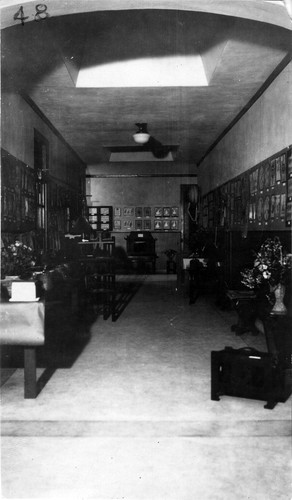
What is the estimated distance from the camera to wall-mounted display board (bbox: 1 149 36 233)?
5.96 metres

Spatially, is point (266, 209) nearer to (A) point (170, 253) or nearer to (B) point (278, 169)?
(B) point (278, 169)

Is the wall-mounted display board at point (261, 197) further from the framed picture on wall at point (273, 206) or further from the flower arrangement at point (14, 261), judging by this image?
the flower arrangement at point (14, 261)

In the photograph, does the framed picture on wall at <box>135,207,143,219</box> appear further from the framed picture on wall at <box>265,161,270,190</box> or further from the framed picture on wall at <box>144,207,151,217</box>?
the framed picture on wall at <box>265,161,270,190</box>

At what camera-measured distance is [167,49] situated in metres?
6.48

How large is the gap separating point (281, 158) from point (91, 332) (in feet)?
11.3

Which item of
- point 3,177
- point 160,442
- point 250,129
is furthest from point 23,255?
point 250,129

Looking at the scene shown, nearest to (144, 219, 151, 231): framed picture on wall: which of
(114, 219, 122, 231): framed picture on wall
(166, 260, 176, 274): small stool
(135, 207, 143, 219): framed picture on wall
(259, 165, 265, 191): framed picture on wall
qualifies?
(135, 207, 143, 219): framed picture on wall

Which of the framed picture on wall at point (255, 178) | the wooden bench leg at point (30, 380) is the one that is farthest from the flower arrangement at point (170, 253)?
the wooden bench leg at point (30, 380)

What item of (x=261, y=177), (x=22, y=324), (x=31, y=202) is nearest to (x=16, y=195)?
(x=31, y=202)

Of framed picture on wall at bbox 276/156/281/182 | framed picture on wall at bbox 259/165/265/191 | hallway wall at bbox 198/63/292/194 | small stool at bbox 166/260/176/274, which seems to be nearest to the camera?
hallway wall at bbox 198/63/292/194

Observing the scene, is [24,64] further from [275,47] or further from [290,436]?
[290,436]

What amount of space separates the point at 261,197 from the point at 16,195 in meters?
3.73

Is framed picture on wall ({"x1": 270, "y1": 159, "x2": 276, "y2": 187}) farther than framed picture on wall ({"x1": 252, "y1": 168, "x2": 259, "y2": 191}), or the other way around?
framed picture on wall ({"x1": 252, "y1": 168, "x2": 259, "y2": 191})

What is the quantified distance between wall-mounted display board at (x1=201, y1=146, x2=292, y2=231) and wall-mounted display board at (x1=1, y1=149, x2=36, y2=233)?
3.70 meters
